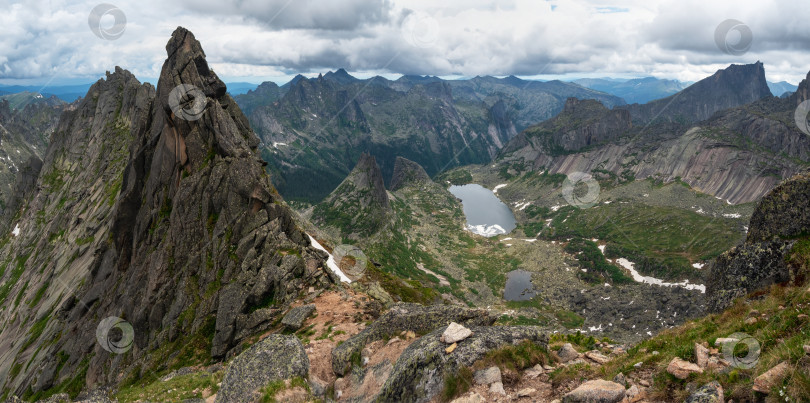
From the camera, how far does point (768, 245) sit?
24.9 metres

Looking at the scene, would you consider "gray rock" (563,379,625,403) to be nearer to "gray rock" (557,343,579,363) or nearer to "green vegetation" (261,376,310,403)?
"gray rock" (557,343,579,363)

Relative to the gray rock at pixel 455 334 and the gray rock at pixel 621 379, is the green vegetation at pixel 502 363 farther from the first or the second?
the gray rock at pixel 621 379

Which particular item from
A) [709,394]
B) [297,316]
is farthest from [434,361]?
[297,316]

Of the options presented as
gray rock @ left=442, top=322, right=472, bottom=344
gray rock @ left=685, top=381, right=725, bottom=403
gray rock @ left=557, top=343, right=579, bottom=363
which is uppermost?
gray rock @ left=685, top=381, right=725, bottom=403

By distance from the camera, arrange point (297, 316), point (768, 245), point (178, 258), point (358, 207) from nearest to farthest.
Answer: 1. point (768, 245)
2. point (297, 316)
3. point (178, 258)
4. point (358, 207)

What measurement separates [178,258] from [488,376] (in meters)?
39.8

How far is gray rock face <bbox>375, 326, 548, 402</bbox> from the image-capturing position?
1520cm

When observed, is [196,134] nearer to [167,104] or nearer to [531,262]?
[167,104]

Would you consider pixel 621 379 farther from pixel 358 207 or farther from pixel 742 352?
pixel 358 207

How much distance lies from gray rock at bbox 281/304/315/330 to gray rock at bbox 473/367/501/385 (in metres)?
18.6

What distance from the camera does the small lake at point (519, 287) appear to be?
13788 centimetres

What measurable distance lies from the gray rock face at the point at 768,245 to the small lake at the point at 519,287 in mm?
112952

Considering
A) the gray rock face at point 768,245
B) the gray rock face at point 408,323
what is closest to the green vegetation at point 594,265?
the gray rock face at point 768,245

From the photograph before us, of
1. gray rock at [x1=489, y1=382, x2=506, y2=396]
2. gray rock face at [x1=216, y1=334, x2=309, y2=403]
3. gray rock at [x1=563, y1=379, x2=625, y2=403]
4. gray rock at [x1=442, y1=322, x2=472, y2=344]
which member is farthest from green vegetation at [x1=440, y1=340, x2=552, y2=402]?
gray rock face at [x1=216, y1=334, x2=309, y2=403]
